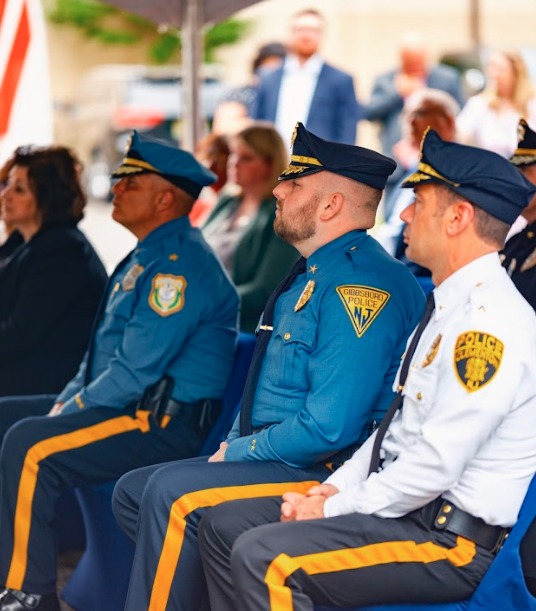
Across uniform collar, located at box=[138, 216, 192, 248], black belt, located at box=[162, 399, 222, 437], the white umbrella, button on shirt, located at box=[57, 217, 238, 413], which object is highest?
the white umbrella

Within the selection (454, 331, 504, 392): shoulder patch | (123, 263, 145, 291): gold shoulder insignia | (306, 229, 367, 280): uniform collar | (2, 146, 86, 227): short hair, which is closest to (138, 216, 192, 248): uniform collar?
(123, 263, 145, 291): gold shoulder insignia

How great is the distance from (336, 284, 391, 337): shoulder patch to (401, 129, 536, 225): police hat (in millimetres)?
427

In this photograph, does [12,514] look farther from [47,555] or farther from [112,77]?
[112,77]

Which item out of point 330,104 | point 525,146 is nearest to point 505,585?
point 525,146

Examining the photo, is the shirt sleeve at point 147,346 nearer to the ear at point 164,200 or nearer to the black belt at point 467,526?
the ear at point 164,200

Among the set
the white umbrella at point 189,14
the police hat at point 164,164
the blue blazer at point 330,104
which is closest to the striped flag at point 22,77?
the white umbrella at point 189,14

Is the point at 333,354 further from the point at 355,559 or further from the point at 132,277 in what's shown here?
the point at 132,277

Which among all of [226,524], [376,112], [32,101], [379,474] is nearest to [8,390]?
[32,101]

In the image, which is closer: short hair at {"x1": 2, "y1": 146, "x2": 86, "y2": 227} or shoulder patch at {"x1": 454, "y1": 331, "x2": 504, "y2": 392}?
shoulder patch at {"x1": 454, "y1": 331, "x2": 504, "y2": 392}

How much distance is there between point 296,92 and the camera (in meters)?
8.55

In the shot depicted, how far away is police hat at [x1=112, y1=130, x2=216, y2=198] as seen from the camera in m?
4.06

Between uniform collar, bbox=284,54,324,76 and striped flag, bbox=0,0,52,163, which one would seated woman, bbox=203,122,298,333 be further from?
uniform collar, bbox=284,54,324,76

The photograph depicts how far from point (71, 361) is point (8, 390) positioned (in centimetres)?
27

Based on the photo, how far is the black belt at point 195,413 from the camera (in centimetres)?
379
